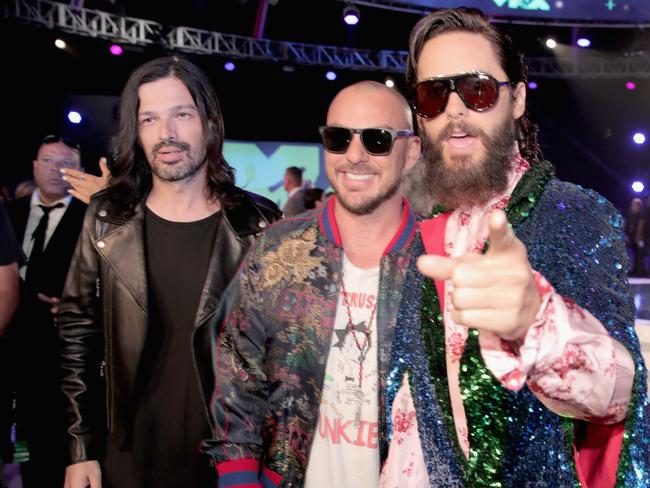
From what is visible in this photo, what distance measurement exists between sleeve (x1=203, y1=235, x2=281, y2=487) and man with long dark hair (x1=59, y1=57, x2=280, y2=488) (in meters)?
0.23

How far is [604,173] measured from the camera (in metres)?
14.3

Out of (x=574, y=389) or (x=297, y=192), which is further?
(x=297, y=192)

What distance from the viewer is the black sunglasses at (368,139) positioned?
210 centimetres

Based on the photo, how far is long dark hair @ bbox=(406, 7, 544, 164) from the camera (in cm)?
146

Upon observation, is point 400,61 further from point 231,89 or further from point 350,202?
point 350,202

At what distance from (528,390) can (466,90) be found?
27.7 inches

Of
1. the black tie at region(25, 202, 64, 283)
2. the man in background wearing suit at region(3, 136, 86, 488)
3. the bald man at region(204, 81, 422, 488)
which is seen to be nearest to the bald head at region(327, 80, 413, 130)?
the bald man at region(204, 81, 422, 488)

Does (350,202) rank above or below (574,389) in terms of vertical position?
above

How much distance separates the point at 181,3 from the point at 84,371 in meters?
9.27

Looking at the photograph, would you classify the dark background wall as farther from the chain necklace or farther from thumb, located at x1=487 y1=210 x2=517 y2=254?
thumb, located at x1=487 y1=210 x2=517 y2=254

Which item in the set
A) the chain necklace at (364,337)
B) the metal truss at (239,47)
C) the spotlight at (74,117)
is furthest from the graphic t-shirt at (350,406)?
the spotlight at (74,117)

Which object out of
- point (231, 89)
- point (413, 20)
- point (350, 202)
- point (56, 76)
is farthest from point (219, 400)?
point (413, 20)

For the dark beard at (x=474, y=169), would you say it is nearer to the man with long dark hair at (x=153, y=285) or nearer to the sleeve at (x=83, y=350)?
the man with long dark hair at (x=153, y=285)

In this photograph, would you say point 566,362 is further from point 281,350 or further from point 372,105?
point 372,105
